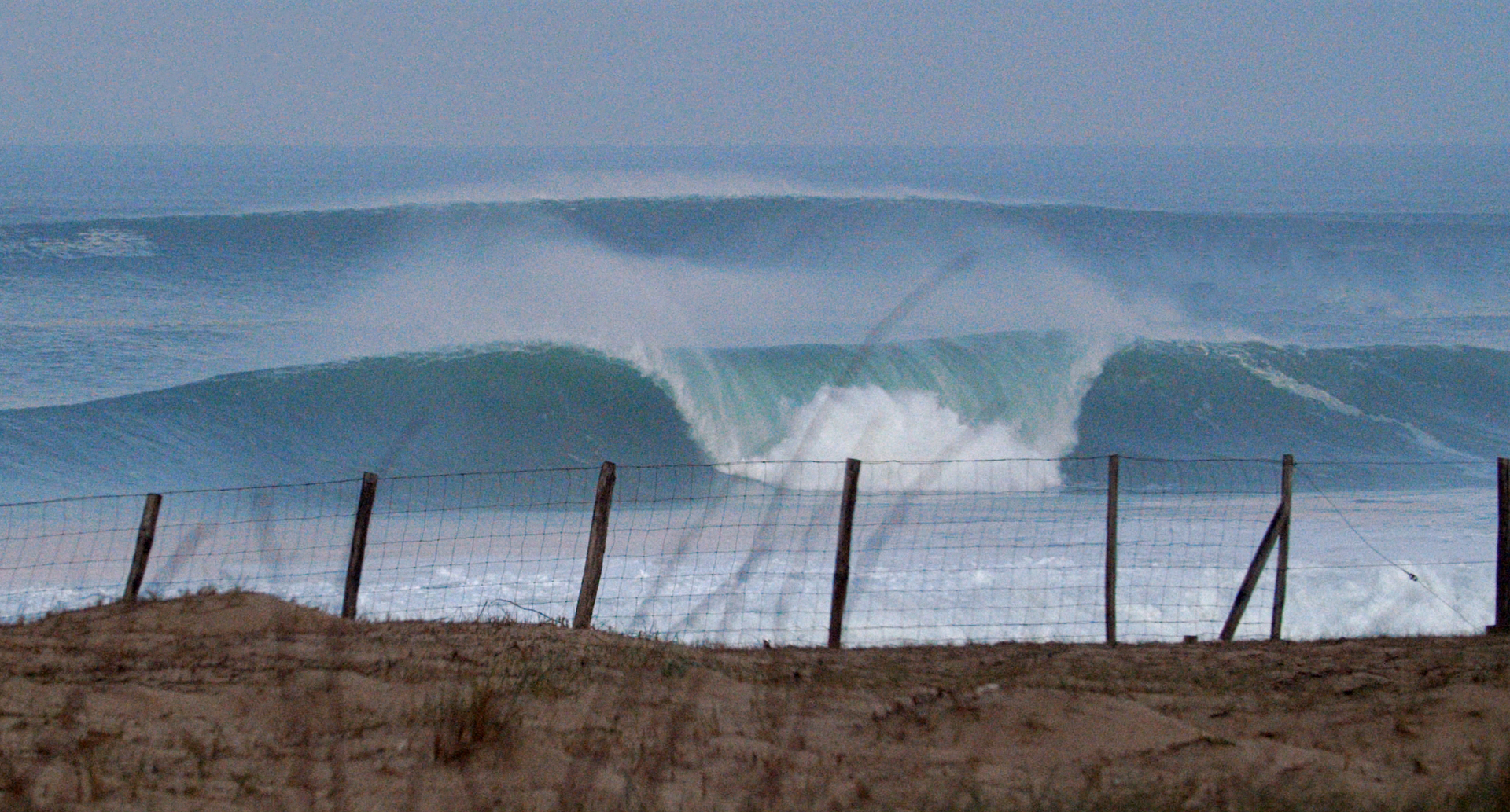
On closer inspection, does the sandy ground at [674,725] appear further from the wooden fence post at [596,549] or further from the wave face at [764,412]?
the wave face at [764,412]

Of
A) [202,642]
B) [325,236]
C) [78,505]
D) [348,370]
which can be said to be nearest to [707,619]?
[202,642]

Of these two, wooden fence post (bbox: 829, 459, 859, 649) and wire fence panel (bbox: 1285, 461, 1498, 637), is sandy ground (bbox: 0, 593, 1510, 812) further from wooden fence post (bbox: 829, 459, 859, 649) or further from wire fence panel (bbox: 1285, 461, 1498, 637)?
wire fence panel (bbox: 1285, 461, 1498, 637)

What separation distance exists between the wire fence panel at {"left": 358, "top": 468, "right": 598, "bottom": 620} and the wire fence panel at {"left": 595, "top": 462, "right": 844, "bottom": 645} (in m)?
0.38

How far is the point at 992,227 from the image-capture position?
3753cm

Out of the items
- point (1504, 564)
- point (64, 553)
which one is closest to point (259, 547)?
point (64, 553)

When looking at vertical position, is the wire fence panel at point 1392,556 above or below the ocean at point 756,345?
below

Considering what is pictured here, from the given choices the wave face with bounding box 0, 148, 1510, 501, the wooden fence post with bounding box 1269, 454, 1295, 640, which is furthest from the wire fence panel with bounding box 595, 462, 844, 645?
the wooden fence post with bounding box 1269, 454, 1295, 640

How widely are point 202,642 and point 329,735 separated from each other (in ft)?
6.06

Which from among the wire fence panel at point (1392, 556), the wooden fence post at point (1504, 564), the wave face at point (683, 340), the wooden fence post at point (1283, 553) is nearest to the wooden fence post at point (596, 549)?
the wave face at point (683, 340)

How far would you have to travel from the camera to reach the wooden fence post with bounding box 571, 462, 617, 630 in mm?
7098

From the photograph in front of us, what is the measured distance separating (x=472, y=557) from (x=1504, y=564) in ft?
24.5

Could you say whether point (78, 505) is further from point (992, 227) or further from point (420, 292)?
point (992, 227)

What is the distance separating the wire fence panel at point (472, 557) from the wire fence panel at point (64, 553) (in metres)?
1.94

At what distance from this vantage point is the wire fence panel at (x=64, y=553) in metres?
9.81
